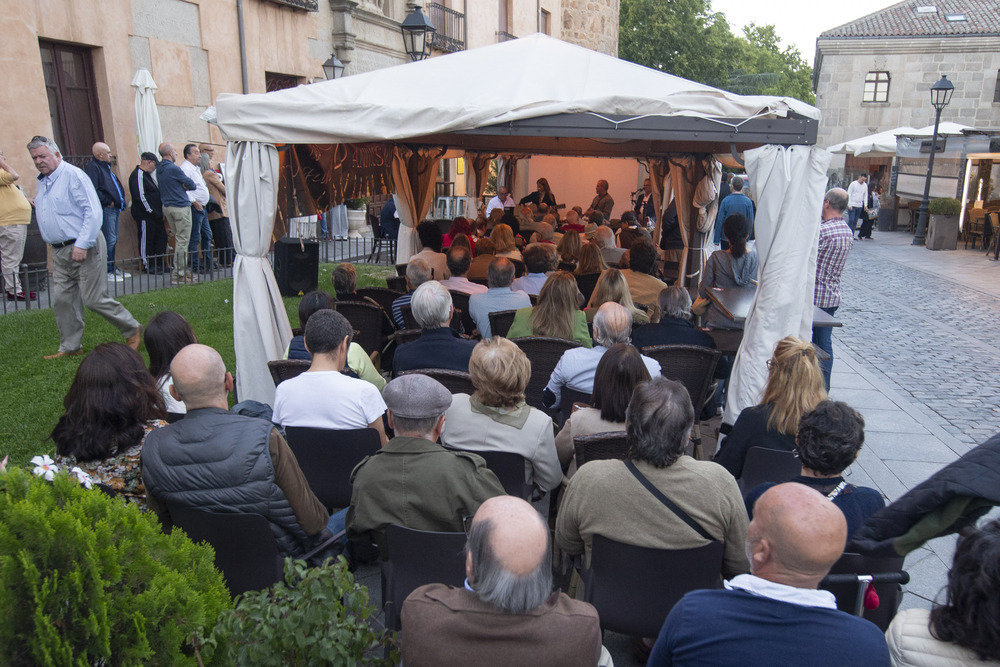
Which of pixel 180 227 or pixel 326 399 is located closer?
pixel 326 399

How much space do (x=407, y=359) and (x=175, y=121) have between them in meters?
9.66

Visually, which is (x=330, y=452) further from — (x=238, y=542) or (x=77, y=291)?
(x=77, y=291)

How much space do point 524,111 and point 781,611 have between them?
3.59 meters

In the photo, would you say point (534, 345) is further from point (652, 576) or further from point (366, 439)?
point (652, 576)

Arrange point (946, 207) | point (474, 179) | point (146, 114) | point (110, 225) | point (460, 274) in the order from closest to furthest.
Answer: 1. point (460, 274)
2. point (110, 225)
3. point (146, 114)
4. point (474, 179)
5. point (946, 207)

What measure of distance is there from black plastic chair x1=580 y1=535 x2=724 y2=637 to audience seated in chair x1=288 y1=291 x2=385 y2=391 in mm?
1905

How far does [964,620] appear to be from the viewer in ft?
5.16

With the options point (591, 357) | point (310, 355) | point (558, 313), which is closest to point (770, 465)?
point (591, 357)

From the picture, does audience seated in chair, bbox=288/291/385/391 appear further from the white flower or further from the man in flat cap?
the white flower

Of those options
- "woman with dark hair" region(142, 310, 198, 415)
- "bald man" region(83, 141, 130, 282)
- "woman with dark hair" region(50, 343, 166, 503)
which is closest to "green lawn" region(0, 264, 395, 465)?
"woman with dark hair" region(142, 310, 198, 415)

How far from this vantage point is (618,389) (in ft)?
10.6

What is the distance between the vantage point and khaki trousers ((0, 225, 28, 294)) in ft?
27.2

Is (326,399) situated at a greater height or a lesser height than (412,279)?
lesser

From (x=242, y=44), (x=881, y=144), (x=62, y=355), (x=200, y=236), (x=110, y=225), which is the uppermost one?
(x=242, y=44)
